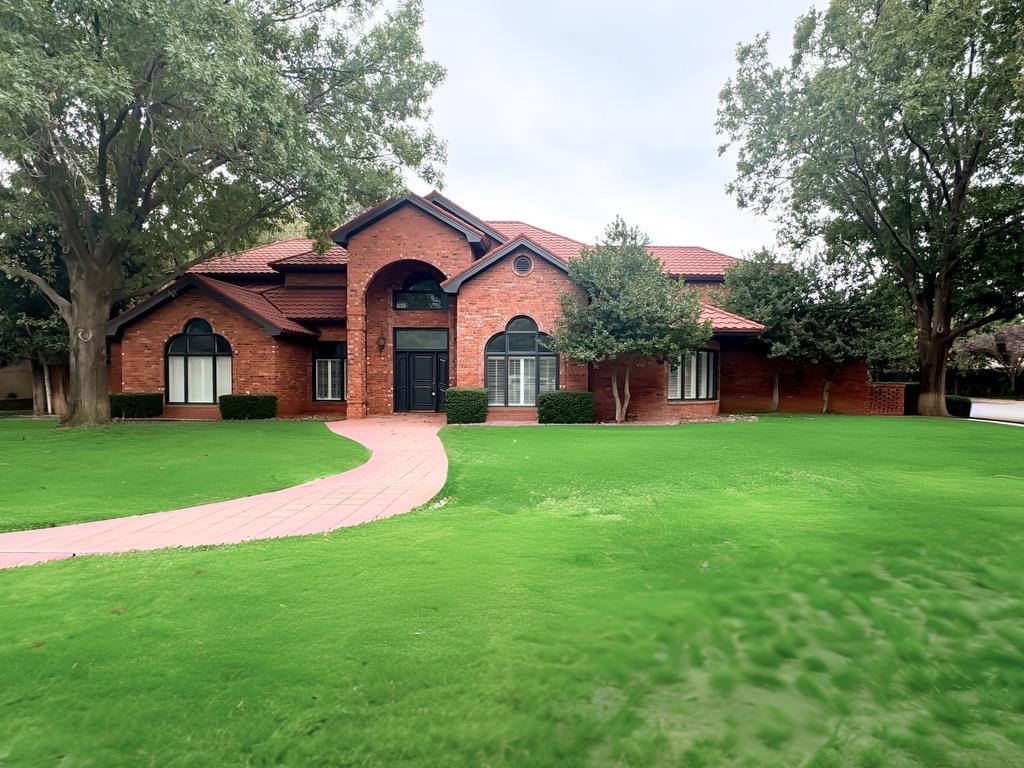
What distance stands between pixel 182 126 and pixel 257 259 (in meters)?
12.8

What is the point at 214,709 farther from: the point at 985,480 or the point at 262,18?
the point at 262,18

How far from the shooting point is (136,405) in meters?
19.4

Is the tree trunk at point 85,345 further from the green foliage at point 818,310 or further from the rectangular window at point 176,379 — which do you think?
the green foliage at point 818,310

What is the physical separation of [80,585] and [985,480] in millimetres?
11134

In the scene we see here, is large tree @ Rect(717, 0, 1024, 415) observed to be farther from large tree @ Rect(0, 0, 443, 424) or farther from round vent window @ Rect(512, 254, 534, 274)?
large tree @ Rect(0, 0, 443, 424)

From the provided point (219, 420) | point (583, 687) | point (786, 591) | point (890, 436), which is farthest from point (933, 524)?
point (219, 420)

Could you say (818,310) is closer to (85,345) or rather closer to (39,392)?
(85,345)

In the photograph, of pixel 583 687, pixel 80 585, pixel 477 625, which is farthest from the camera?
pixel 80 585

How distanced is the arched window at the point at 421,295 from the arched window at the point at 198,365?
667 cm

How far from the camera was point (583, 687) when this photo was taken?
2607mm

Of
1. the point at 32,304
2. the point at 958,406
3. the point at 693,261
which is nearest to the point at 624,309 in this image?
the point at 693,261

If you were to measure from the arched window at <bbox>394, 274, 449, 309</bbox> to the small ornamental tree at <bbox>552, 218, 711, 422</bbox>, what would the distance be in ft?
20.2

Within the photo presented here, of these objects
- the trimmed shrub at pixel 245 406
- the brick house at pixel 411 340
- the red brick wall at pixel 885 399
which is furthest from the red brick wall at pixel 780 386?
the trimmed shrub at pixel 245 406

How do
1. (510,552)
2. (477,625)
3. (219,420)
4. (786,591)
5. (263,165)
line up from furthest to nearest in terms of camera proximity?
1. (219,420)
2. (263,165)
3. (510,552)
4. (786,591)
5. (477,625)
